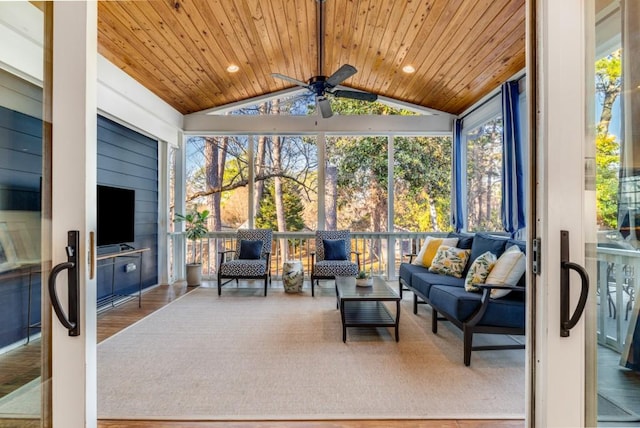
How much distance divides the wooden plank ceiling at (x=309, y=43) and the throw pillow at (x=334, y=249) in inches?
104

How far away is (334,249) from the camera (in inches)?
189

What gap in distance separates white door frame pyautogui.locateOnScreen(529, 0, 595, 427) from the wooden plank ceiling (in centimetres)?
237

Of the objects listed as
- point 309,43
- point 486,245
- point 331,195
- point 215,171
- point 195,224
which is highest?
point 309,43

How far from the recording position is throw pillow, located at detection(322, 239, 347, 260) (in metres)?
4.78

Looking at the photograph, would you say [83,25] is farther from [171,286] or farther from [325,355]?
[171,286]

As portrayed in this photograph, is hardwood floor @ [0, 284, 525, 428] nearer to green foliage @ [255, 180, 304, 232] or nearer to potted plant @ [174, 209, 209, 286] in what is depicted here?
potted plant @ [174, 209, 209, 286]

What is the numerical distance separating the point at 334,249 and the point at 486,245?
216 centimetres

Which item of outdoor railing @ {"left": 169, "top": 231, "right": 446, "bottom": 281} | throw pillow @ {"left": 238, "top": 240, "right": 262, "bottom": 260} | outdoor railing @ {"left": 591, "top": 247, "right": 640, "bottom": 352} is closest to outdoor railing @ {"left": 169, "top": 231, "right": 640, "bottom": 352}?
outdoor railing @ {"left": 169, "top": 231, "right": 446, "bottom": 281}

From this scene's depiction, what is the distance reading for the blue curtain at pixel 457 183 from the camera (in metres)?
5.03

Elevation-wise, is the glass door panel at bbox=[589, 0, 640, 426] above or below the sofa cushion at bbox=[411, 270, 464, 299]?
above

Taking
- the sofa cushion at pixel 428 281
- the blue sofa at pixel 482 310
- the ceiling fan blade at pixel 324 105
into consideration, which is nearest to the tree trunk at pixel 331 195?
the ceiling fan blade at pixel 324 105

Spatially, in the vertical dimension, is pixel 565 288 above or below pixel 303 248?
above

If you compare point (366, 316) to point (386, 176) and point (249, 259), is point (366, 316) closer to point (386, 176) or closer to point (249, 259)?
point (249, 259)

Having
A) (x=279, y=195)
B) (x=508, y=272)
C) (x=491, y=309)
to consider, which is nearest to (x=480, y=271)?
(x=508, y=272)
